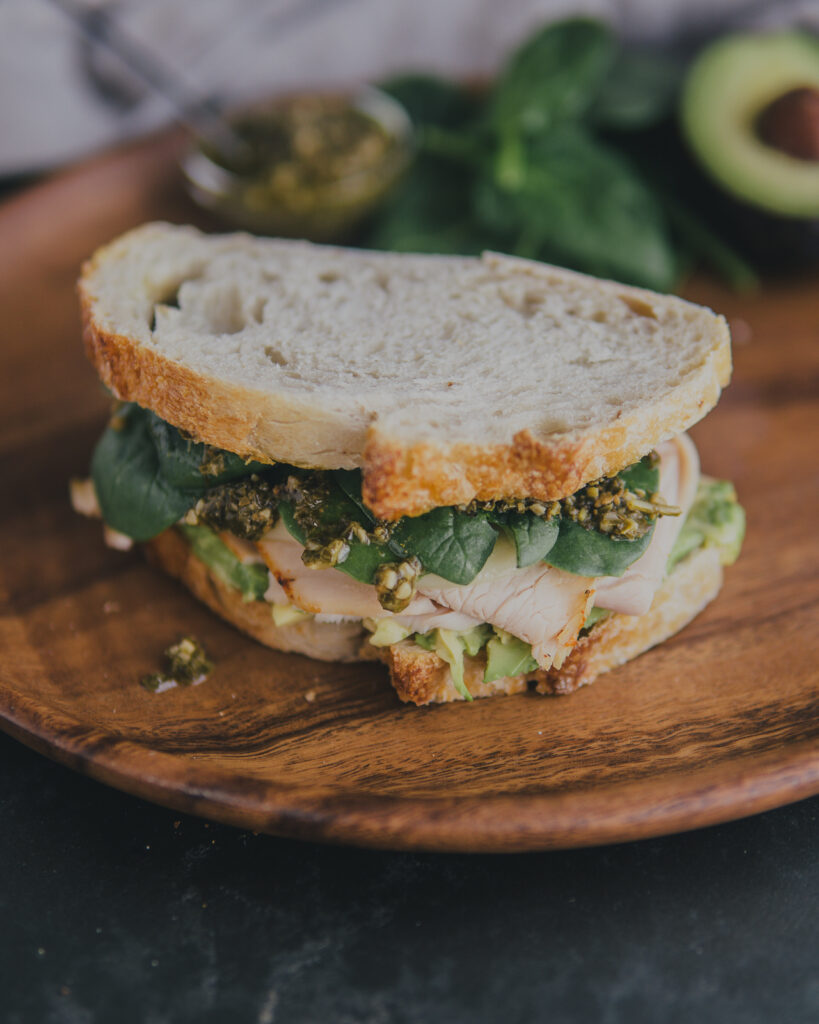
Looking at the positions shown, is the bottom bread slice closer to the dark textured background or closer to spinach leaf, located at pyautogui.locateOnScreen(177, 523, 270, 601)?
spinach leaf, located at pyautogui.locateOnScreen(177, 523, 270, 601)

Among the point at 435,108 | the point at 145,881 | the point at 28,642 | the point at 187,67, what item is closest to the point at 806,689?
the point at 145,881

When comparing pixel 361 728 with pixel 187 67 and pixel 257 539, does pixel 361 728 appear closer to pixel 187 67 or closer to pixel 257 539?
pixel 257 539

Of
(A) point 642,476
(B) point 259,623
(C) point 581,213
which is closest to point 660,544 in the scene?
(A) point 642,476

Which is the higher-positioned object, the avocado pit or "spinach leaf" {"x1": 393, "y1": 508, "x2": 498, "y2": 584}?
the avocado pit

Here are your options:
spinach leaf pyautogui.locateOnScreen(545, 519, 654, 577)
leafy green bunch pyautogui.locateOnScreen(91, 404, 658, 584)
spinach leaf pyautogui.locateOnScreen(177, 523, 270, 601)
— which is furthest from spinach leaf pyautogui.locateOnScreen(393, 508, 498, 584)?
spinach leaf pyautogui.locateOnScreen(177, 523, 270, 601)

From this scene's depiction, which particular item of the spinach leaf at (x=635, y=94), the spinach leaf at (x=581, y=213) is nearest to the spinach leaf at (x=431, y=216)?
the spinach leaf at (x=581, y=213)

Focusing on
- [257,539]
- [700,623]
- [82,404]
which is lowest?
[82,404]

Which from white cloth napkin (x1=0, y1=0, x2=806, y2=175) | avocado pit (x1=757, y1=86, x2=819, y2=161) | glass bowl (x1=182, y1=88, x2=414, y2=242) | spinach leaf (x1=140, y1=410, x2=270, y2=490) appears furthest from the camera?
white cloth napkin (x1=0, y1=0, x2=806, y2=175)
